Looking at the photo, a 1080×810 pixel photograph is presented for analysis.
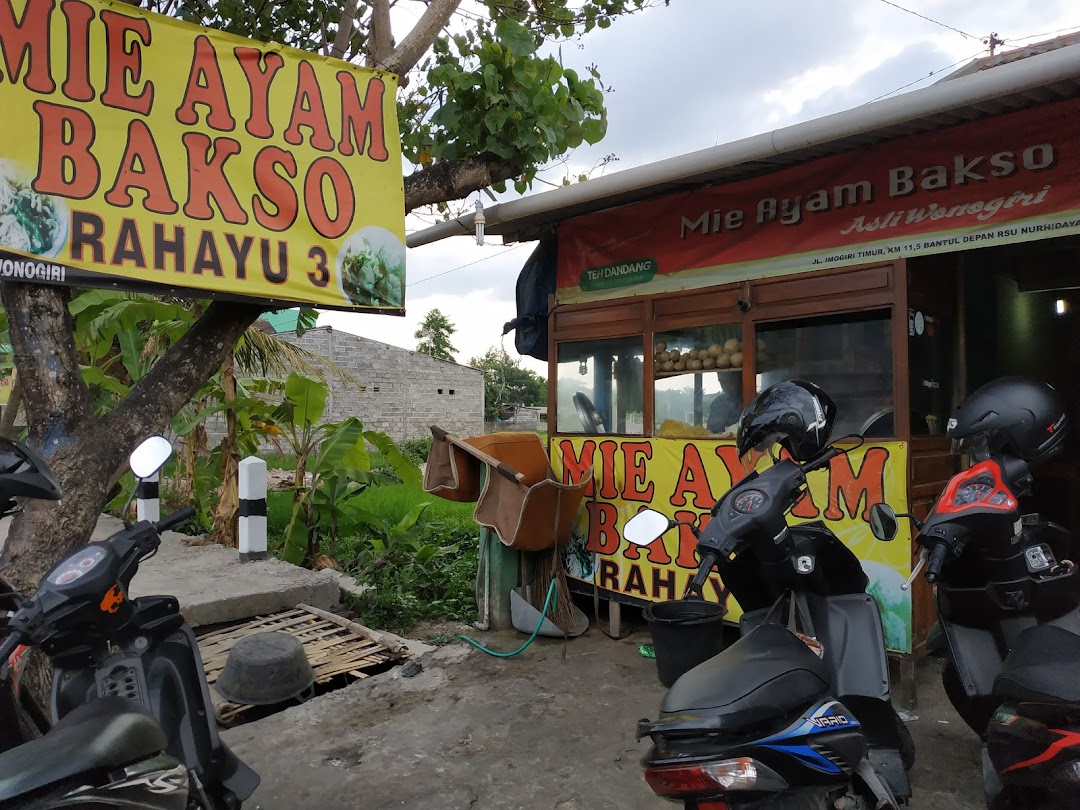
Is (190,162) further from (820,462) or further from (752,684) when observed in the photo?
(752,684)

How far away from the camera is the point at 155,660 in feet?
7.51

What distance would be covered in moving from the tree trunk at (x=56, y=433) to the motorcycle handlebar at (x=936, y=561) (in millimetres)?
2972

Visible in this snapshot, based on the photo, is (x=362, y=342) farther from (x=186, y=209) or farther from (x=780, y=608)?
(x=780, y=608)

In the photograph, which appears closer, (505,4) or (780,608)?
(780,608)

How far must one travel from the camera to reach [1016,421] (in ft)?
7.91

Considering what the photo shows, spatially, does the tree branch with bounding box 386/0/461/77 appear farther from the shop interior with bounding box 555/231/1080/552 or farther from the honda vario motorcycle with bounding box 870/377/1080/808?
the honda vario motorcycle with bounding box 870/377/1080/808

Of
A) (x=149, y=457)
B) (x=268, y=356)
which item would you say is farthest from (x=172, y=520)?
(x=268, y=356)

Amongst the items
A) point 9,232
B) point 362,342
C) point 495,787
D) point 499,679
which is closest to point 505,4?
point 9,232

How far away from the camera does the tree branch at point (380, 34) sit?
4.41 metres

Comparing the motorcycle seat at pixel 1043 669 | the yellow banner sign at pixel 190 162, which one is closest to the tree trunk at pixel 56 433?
the yellow banner sign at pixel 190 162

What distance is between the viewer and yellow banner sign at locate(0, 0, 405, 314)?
112 inches

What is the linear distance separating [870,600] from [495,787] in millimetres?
1727

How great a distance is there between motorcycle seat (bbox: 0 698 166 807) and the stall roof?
3405mm

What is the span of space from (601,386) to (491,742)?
2.61 meters
